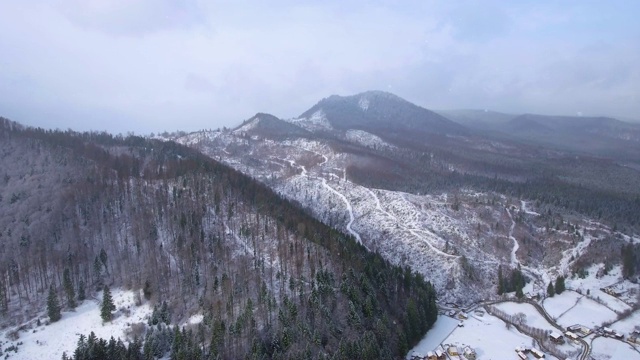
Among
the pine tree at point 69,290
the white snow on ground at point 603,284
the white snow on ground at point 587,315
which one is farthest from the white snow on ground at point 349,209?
the pine tree at point 69,290

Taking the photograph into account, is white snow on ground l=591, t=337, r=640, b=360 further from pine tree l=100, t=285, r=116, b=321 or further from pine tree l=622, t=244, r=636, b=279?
pine tree l=100, t=285, r=116, b=321

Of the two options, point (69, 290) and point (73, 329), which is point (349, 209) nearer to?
point (69, 290)

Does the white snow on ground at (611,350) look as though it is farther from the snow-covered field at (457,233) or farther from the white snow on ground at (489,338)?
the snow-covered field at (457,233)

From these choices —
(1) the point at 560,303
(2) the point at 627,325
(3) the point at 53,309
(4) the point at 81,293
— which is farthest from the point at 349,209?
(3) the point at 53,309

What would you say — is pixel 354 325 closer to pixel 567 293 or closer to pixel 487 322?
pixel 487 322

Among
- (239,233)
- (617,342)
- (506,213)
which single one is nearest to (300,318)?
(239,233)

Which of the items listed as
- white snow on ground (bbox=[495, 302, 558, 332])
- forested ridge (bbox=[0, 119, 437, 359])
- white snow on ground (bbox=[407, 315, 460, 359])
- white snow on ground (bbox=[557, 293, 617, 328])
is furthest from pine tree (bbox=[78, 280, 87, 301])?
white snow on ground (bbox=[557, 293, 617, 328])
